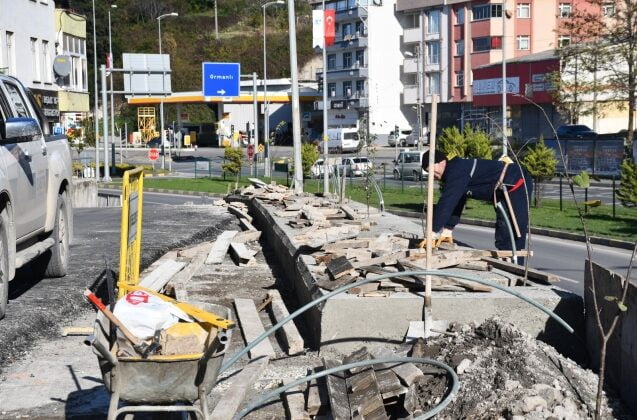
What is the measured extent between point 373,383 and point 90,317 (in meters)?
4.88

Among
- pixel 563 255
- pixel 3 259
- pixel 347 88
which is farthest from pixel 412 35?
pixel 3 259

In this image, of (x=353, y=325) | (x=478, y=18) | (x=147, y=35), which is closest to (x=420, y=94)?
(x=478, y=18)

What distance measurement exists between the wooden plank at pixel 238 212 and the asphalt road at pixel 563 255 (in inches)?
157

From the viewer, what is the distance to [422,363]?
23.3 feet

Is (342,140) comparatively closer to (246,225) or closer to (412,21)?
(412,21)

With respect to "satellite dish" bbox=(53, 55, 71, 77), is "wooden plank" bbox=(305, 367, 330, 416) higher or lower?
lower

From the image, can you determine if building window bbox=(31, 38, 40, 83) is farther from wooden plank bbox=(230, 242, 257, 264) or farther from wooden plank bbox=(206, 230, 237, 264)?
wooden plank bbox=(230, 242, 257, 264)

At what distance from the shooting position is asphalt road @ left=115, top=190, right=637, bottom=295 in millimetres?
17125

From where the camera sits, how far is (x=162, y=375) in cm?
566

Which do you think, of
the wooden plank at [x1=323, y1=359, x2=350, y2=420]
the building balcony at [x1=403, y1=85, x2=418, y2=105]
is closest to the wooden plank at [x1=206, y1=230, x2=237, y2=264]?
the wooden plank at [x1=323, y1=359, x2=350, y2=420]

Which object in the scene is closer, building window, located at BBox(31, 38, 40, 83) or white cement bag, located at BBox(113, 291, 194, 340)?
→ white cement bag, located at BBox(113, 291, 194, 340)

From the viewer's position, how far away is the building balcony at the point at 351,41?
3664 inches

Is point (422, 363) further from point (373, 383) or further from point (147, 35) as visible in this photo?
point (147, 35)

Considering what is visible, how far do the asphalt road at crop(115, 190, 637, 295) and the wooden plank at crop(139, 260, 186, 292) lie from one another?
5.56 m
